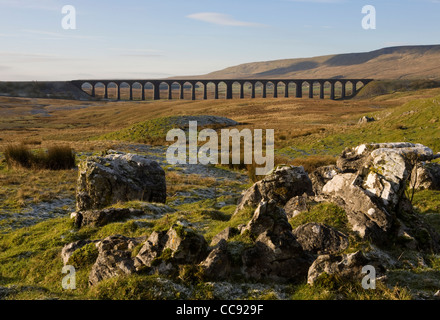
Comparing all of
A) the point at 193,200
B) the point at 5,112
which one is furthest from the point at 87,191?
the point at 5,112

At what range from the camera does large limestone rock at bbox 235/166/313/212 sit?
15825mm

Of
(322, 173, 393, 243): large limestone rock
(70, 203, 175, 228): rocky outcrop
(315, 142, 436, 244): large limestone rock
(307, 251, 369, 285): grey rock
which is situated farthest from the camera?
(70, 203, 175, 228): rocky outcrop

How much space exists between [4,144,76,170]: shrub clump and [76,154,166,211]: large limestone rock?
11.4m

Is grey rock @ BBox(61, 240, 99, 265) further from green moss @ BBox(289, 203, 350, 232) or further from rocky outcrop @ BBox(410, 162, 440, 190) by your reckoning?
rocky outcrop @ BBox(410, 162, 440, 190)

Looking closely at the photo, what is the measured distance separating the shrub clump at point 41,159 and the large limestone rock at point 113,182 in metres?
11.4

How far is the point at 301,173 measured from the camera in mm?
16359

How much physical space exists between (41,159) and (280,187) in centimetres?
2099

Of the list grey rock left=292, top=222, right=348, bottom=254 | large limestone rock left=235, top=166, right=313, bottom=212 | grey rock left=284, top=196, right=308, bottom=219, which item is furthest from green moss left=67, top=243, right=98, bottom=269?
large limestone rock left=235, top=166, right=313, bottom=212

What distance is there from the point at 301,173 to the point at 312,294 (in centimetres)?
853

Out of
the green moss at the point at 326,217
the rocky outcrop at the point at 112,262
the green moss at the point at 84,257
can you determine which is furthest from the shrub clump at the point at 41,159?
the green moss at the point at 326,217

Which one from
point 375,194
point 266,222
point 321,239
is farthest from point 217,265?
point 375,194

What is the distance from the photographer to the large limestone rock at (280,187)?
15.8 metres

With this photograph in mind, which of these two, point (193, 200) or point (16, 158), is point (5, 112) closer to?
point (16, 158)

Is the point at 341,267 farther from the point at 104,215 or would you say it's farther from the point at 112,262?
the point at 104,215
